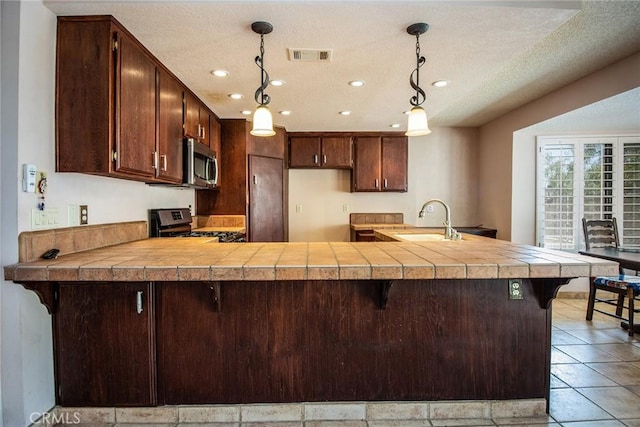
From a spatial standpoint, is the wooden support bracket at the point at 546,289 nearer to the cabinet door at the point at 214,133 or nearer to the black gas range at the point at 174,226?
the black gas range at the point at 174,226

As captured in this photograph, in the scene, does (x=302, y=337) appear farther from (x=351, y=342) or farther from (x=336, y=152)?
(x=336, y=152)

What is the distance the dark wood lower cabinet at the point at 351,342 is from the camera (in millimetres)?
1814

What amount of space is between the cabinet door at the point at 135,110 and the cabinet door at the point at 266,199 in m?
1.78

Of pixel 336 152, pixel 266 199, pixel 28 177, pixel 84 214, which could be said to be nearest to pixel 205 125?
pixel 266 199

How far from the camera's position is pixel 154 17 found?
1.81 meters

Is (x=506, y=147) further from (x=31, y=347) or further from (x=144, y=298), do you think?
(x=31, y=347)

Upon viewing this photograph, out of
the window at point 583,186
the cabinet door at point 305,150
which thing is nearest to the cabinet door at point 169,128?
the cabinet door at point 305,150

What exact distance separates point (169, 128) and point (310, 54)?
1.22 meters

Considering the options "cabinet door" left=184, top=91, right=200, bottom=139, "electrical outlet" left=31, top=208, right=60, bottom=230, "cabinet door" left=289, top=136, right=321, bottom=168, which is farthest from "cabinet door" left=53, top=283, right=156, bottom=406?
"cabinet door" left=289, top=136, right=321, bottom=168

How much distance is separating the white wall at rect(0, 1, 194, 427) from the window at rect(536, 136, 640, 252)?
15.7ft

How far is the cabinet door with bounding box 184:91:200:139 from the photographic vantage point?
292cm

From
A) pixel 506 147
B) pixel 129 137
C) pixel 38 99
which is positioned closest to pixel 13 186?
pixel 38 99

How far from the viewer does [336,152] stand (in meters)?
4.69

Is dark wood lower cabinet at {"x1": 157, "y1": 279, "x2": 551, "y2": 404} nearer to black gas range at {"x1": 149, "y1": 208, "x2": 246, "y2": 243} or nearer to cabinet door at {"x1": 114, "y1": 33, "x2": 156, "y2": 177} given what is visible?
cabinet door at {"x1": 114, "y1": 33, "x2": 156, "y2": 177}
